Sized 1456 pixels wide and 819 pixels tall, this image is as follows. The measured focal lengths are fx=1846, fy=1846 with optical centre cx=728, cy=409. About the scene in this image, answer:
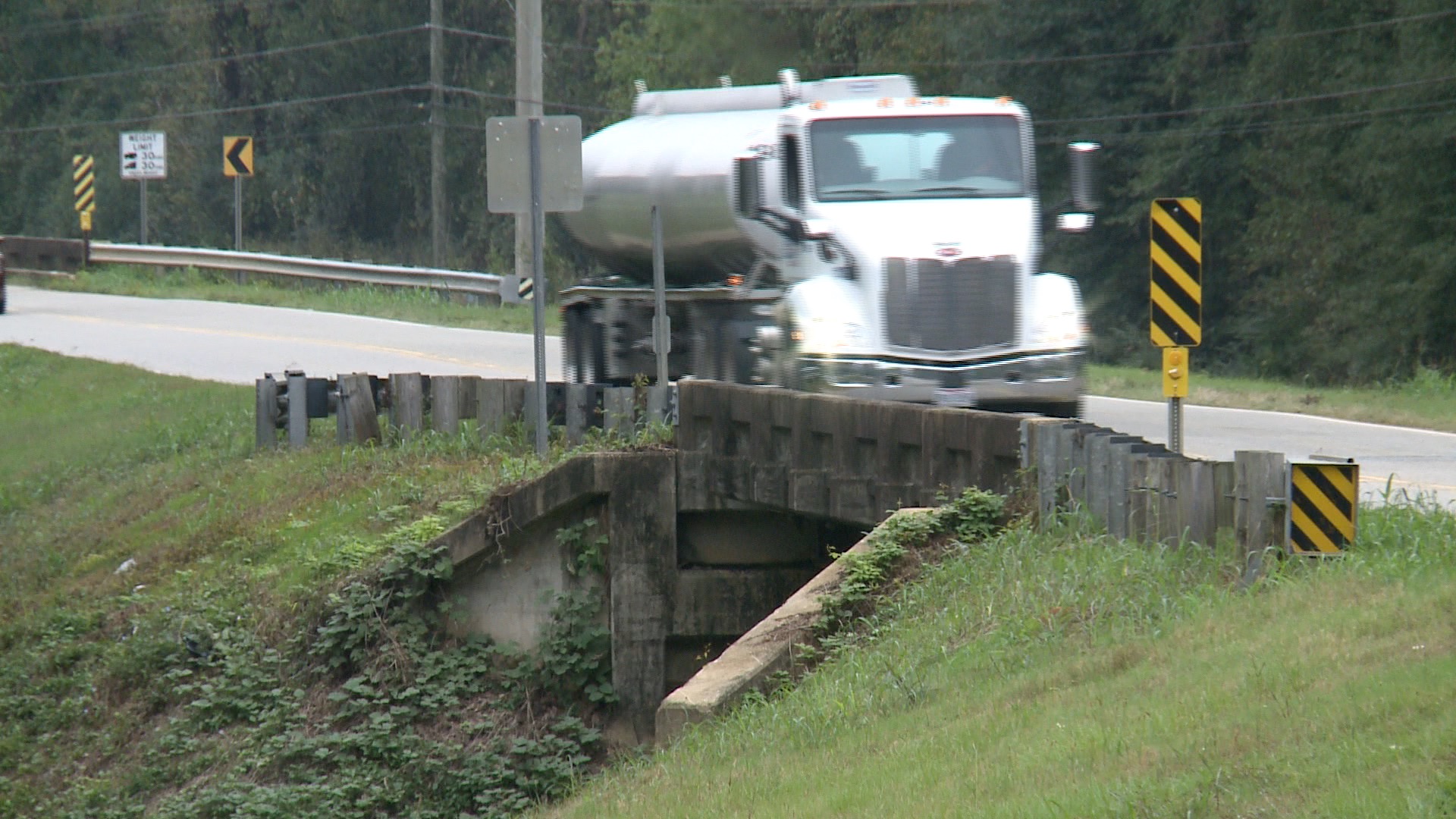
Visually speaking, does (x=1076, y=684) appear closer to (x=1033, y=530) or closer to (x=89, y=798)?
(x=1033, y=530)

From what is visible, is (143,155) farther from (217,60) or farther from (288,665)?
(288,665)

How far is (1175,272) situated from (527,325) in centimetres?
1644

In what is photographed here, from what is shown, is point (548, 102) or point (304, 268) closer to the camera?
point (304, 268)

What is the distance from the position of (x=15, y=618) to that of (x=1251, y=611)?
10.3 metres

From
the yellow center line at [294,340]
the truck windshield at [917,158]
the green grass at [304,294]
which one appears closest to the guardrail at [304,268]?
the green grass at [304,294]

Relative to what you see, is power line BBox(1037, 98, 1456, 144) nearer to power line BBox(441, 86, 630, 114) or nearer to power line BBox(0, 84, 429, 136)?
power line BBox(441, 86, 630, 114)

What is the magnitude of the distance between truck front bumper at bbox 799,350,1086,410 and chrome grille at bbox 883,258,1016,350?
0.58ft

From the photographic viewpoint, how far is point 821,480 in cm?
1137

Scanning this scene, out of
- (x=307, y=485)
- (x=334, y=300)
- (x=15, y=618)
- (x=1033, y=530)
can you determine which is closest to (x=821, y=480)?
(x=1033, y=530)

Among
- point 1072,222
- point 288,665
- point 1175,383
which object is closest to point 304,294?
point 1072,222

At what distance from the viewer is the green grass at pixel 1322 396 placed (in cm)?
1758

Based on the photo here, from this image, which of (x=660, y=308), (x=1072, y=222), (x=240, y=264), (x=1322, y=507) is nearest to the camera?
(x=1322, y=507)

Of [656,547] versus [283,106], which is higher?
[283,106]

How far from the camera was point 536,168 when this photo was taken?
1277 centimetres
